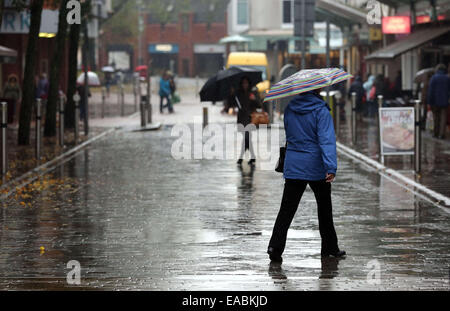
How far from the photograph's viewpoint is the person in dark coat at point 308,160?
9977 mm

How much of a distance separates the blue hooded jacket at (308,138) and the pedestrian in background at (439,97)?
642 inches

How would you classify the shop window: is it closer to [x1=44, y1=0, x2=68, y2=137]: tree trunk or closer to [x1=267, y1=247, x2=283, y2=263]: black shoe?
[x1=44, y1=0, x2=68, y2=137]: tree trunk

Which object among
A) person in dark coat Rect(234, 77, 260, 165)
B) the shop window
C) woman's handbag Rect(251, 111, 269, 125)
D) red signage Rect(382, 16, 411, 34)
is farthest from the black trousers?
the shop window

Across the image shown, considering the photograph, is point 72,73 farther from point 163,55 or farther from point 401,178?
point 163,55

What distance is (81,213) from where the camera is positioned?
13.8 metres

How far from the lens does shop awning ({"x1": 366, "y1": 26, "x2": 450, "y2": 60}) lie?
3067 cm

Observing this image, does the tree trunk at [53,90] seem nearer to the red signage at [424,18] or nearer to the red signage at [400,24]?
the red signage at [424,18]

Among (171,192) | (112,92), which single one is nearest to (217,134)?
(171,192)

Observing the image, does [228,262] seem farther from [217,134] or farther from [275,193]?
[217,134]

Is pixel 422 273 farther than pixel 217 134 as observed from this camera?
No

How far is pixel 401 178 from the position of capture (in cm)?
1766

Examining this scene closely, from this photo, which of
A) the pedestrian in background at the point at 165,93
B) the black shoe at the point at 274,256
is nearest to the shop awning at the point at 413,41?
the pedestrian in background at the point at 165,93

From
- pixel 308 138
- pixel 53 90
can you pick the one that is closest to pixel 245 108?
pixel 53 90
